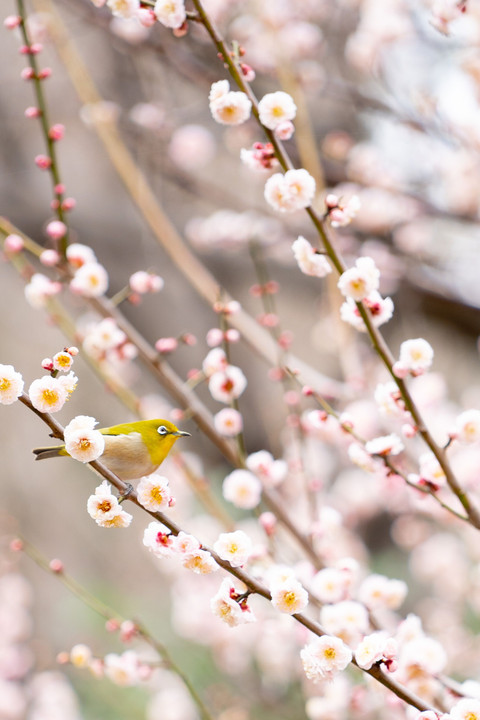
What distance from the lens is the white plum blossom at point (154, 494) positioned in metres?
0.53

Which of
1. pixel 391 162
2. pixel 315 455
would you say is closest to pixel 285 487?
pixel 315 455

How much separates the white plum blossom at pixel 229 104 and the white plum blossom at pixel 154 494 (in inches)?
14.6

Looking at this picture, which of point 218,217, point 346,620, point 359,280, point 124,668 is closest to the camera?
point 359,280

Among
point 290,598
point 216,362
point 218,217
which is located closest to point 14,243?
point 216,362

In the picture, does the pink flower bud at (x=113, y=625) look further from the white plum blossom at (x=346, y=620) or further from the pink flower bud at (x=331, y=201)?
the pink flower bud at (x=331, y=201)

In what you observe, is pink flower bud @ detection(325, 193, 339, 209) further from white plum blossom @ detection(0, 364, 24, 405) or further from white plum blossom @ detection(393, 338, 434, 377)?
white plum blossom @ detection(0, 364, 24, 405)

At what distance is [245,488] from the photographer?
0.90 m

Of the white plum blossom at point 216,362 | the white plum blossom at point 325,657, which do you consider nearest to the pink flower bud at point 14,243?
the white plum blossom at point 216,362

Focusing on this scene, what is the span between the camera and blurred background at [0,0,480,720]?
1.68 metres

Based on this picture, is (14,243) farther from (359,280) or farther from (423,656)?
(423,656)

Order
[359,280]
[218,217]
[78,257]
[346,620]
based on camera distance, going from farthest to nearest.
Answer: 1. [218,217]
2. [78,257]
3. [346,620]
4. [359,280]

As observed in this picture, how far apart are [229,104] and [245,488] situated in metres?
0.48

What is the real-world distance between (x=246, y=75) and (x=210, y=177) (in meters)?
2.43

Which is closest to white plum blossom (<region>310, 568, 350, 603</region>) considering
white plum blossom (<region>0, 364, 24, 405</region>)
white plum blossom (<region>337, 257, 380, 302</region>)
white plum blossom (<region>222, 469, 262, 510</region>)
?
white plum blossom (<region>222, 469, 262, 510</region>)
